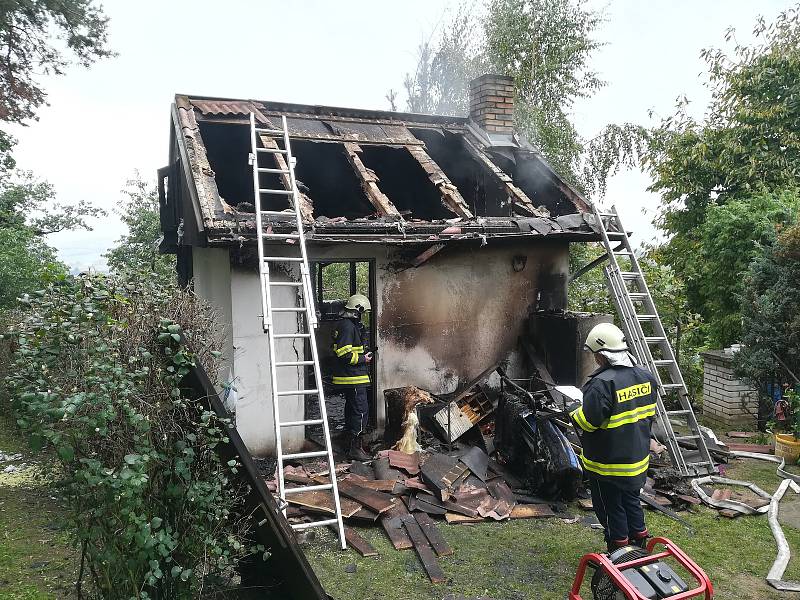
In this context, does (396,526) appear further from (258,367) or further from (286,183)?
(286,183)

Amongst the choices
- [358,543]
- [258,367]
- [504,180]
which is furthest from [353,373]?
[504,180]

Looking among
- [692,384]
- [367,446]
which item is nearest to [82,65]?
[367,446]

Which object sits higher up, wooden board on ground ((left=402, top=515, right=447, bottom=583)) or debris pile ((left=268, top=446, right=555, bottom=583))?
debris pile ((left=268, top=446, right=555, bottom=583))

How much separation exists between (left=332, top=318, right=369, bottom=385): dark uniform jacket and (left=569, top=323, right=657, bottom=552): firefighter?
308cm

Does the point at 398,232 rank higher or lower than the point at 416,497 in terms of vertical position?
higher

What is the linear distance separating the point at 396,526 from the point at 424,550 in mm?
476

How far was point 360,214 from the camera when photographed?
1129cm

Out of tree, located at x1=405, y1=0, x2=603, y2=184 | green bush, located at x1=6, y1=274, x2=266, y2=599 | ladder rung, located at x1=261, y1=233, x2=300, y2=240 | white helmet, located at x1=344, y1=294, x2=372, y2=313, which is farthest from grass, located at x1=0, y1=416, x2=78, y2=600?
tree, located at x1=405, y1=0, x2=603, y2=184

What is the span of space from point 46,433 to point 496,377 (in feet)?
20.1

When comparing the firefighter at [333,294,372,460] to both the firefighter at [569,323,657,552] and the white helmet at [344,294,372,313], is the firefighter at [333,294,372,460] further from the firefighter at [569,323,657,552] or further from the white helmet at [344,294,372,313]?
the firefighter at [569,323,657,552]

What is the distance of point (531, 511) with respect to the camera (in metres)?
5.77

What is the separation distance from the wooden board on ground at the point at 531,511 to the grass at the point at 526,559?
82 mm

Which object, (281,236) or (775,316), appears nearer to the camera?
(281,236)

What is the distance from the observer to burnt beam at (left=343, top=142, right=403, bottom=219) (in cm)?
705
